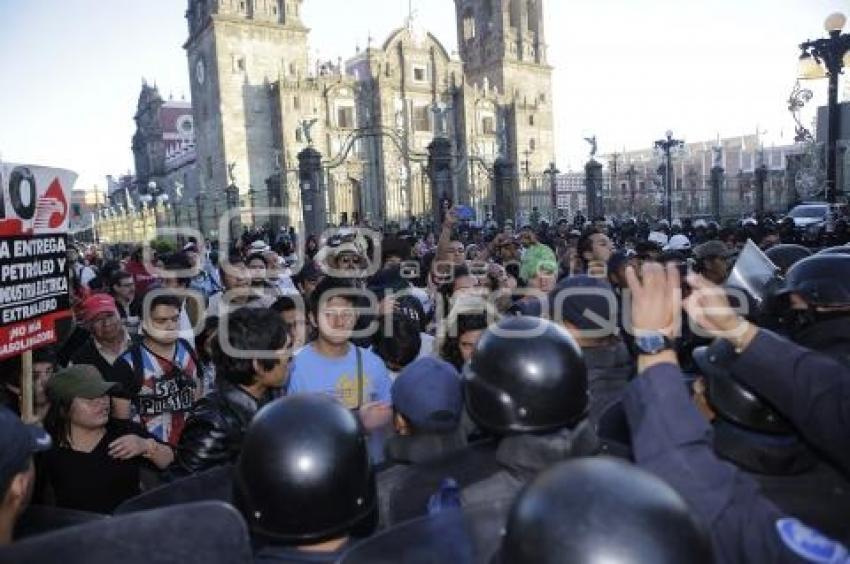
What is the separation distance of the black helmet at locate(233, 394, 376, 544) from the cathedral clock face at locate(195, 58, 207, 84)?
43.3 m

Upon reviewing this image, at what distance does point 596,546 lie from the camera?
1.11 metres

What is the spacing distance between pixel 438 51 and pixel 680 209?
81.3 ft

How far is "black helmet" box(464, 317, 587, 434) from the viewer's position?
1976 mm

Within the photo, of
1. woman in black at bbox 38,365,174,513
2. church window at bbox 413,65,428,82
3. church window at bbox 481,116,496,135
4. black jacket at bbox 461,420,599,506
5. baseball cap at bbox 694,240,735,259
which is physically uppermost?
church window at bbox 413,65,428,82

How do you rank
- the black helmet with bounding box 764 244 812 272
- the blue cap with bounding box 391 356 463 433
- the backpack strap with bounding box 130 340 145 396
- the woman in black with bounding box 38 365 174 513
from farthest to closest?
1. the black helmet with bounding box 764 244 812 272
2. the backpack strap with bounding box 130 340 145 396
3. the woman in black with bounding box 38 365 174 513
4. the blue cap with bounding box 391 356 463 433

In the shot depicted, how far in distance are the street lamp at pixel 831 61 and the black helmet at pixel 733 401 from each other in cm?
1153

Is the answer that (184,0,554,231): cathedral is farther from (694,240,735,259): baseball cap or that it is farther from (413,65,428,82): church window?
(694,240,735,259): baseball cap

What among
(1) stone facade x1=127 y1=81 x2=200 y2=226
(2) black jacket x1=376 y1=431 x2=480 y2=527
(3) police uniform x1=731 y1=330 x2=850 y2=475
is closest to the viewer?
(3) police uniform x1=731 y1=330 x2=850 y2=475

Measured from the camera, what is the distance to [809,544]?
1.35 meters

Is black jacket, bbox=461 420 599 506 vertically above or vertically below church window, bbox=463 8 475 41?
below

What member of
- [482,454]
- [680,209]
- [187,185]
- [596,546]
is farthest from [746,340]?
[187,185]

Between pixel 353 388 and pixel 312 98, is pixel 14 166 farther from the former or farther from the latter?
pixel 312 98

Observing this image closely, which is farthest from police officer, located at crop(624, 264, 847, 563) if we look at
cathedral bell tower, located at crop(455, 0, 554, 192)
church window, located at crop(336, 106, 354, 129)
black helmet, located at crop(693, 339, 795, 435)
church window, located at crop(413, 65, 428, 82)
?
cathedral bell tower, located at crop(455, 0, 554, 192)

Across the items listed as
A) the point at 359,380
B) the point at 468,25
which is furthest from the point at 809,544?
the point at 468,25
